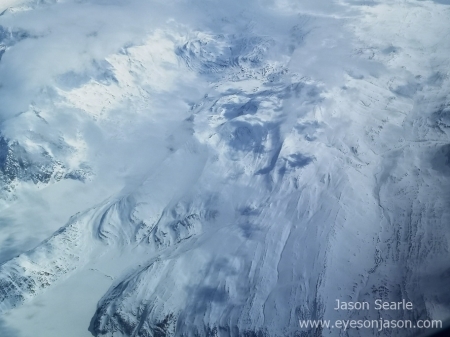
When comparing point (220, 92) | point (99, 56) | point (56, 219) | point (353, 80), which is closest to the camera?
point (56, 219)

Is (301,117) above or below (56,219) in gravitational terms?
above

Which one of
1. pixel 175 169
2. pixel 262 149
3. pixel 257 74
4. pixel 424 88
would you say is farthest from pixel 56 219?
pixel 424 88

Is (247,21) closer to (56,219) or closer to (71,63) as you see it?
(71,63)

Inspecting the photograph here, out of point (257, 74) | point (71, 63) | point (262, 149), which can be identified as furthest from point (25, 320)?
point (257, 74)

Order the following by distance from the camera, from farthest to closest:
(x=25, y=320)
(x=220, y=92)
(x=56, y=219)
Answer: (x=220, y=92) < (x=56, y=219) < (x=25, y=320)

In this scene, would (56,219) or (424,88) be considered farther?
(424,88)

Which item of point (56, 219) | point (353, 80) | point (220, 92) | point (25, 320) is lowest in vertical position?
point (25, 320)
